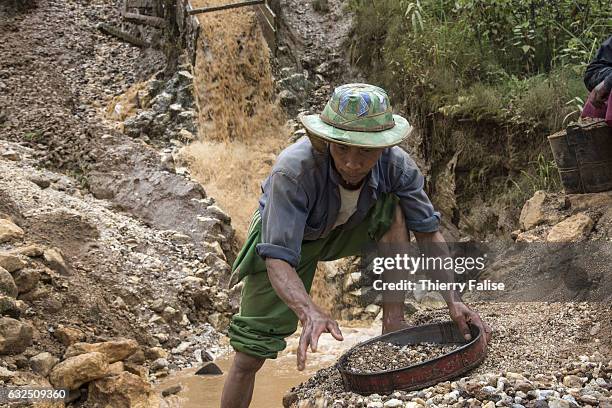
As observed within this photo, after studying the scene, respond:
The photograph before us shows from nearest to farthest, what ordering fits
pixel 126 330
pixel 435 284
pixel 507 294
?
1. pixel 435 284
2. pixel 507 294
3. pixel 126 330

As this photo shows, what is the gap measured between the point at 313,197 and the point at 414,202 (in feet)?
1.33

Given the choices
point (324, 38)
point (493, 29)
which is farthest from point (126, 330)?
point (324, 38)

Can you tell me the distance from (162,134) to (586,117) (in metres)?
3.95

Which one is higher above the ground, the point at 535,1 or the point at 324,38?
the point at 535,1

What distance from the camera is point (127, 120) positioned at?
23.1ft

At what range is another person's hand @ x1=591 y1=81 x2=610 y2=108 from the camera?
3941 millimetres

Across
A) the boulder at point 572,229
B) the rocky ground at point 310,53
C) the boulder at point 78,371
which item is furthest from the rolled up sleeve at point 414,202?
the rocky ground at point 310,53

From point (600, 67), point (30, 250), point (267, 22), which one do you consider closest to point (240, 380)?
point (30, 250)

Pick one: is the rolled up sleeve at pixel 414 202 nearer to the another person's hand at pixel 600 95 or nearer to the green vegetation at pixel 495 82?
the another person's hand at pixel 600 95

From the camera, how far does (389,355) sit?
2693 mm

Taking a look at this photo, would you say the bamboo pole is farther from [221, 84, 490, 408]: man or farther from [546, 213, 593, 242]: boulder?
[221, 84, 490, 408]: man

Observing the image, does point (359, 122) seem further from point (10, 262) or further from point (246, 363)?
point (10, 262)

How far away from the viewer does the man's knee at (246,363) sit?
8.55ft

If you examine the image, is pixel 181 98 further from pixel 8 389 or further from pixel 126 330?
pixel 8 389
